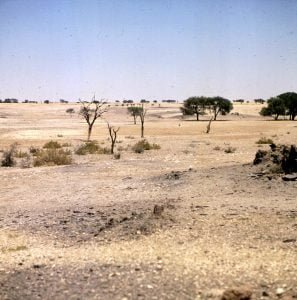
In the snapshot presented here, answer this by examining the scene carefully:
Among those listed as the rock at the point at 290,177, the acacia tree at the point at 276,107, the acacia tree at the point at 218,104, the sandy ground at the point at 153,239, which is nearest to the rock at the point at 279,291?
the sandy ground at the point at 153,239

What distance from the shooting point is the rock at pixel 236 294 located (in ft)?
20.3

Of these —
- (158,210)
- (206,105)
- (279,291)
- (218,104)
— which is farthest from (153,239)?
(218,104)

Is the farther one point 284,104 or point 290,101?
point 284,104

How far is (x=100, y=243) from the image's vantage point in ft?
30.3

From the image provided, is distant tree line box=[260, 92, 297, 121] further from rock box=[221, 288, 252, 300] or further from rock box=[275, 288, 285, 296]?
rock box=[221, 288, 252, 300]

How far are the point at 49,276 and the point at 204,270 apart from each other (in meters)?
2.28

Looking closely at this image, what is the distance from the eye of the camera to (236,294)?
625 centimetres

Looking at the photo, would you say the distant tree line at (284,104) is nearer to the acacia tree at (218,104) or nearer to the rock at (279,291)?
the acacia tree at (218,104)

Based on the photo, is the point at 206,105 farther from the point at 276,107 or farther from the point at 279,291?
the point at 279,291

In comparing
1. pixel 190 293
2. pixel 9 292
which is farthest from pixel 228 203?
pixel 9 292

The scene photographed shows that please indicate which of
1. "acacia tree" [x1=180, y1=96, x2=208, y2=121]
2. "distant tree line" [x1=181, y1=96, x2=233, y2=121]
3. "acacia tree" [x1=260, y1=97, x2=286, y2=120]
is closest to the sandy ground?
"acacia tree" [x1=260, y1=97, x2=286, y2=120]

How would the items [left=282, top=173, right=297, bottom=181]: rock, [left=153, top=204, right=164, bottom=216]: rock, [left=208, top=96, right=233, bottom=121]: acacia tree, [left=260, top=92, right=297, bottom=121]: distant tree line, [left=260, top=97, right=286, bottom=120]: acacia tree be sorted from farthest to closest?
[left=208, top=96, right=233, bottom=121]: acacia tree
[left=260, top=97, right=286, bottom=120]: acacia tree
[left=260, top=92, right=297, bottom=121]: distant tree line
[left=282, top=173, right=297, bottom=181]: rock
[left=153, top=204, right=164, bottom=216]: rock

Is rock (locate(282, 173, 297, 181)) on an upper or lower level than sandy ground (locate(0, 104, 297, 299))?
upper

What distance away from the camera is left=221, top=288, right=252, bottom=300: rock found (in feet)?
20.3
